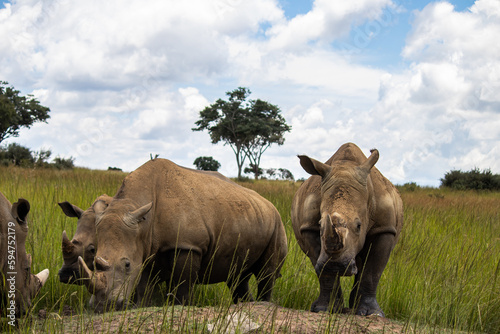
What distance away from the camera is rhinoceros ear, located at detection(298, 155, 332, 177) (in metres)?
Result: 4.47

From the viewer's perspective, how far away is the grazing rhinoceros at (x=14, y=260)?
3.75 m

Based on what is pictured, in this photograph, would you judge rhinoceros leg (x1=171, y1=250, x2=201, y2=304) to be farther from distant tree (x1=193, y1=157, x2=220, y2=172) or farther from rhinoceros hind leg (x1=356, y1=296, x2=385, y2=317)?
distant tree (x1=193, y1=157, x2=220, y2=172)

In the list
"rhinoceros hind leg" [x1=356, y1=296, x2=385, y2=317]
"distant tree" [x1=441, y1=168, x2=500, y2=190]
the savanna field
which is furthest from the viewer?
"distant tree" [x1=441, y1=168, x2=500, y2=190]

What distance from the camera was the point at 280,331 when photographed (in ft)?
11.5

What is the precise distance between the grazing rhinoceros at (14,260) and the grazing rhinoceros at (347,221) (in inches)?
86.8

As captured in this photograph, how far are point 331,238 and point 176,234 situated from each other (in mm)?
1572

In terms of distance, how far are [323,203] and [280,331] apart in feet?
3.98

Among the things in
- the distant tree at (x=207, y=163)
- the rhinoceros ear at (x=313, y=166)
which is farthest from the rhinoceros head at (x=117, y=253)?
the distant tree at (x=207, y=163)

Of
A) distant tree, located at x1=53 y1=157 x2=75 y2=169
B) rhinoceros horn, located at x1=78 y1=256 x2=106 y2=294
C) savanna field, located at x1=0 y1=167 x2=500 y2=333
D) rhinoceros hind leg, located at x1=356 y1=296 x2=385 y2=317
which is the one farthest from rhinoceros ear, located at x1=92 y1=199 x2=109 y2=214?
distant tree, located at x1=53 y1=157 x2=75 y2=169

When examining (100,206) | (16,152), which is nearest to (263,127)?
(16,152)

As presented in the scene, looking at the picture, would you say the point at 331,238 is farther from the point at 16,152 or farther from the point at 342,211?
the point at 16,152

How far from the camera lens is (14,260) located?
385 centimetres

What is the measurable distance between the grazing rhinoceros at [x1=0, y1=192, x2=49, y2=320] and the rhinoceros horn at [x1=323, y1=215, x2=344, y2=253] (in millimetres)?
2119

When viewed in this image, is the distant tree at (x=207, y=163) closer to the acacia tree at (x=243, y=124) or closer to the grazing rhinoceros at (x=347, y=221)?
the acacia tree at (x=243, y=124)
